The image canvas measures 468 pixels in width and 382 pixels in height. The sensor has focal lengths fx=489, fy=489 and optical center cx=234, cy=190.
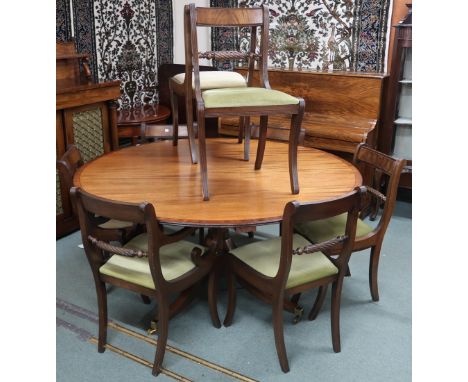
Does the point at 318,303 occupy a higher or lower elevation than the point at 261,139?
lower

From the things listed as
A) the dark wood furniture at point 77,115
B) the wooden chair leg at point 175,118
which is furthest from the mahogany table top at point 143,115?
the wooden chair leg at point 175,118

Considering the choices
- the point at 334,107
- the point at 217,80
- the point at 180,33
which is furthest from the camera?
the point at 180,33

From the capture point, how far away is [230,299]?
8.22 ft

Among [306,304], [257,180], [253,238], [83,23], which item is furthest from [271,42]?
[306,304]

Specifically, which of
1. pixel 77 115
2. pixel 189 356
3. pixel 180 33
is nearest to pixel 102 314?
pixel 189 356

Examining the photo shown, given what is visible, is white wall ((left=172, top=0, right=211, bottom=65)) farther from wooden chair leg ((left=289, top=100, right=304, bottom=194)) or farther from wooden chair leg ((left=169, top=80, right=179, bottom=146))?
wooden chair leg ((left=289, top=100, right=304, bottom=194))

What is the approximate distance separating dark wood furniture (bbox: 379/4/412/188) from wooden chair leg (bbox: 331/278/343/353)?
2069 mm

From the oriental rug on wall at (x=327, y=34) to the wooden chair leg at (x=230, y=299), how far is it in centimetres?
265

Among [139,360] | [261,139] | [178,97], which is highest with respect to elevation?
[178,97]

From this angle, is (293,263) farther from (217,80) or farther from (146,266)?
(217,80)

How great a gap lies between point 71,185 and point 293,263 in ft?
3.79

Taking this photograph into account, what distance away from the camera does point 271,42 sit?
4.71 m

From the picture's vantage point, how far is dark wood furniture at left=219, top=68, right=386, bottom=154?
12.4 feet

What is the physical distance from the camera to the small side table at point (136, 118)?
444 centimetres
